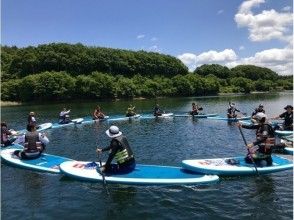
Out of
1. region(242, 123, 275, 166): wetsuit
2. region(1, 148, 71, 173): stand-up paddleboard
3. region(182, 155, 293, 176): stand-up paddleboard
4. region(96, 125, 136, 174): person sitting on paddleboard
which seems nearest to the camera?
region(96, 125, 136, 174): person sitting on paddleboard

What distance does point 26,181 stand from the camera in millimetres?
17406

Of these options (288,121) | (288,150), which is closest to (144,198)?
(288,150)

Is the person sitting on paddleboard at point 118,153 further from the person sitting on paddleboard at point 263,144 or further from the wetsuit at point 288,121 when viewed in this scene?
the wetsuit at point 288,121

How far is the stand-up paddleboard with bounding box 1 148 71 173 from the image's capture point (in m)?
18.6

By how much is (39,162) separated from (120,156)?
562 centimetres

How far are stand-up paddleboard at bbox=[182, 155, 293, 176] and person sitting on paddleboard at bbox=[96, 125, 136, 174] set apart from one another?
8.61ft

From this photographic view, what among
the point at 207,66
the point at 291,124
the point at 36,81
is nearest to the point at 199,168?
the point at 291,124

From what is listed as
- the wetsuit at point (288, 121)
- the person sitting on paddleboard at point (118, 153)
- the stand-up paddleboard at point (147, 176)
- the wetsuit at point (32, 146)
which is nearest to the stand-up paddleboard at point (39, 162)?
the wetsuit at point (32, 146)

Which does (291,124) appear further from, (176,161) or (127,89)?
(127,89)

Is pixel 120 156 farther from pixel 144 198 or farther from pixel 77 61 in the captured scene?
pixel 77 61

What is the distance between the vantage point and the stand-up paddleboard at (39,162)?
61.1 feet

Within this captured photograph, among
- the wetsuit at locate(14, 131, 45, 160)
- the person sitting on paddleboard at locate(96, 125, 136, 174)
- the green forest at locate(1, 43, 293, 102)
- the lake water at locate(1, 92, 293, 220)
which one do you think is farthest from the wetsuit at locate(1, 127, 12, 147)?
the green forest at locate(1, 43, 293, 102)

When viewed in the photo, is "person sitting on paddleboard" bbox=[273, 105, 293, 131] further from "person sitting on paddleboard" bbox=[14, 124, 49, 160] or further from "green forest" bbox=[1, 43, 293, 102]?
"green forest" bbox=[1, 43, 293, 102]

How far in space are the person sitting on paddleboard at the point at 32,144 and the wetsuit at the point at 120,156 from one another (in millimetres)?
5451
